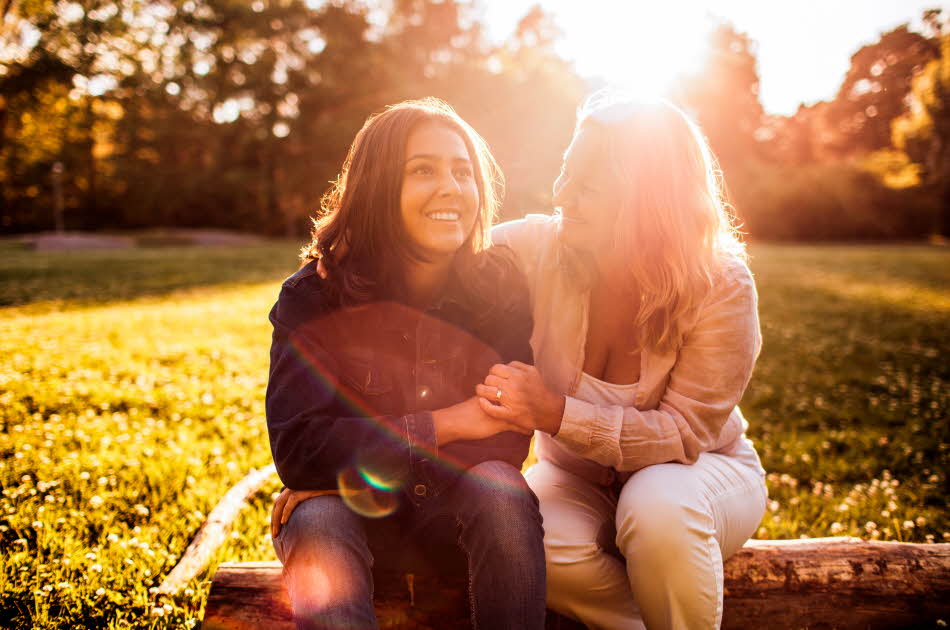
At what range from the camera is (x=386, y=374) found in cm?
247

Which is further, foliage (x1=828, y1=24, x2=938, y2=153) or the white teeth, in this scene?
foliage (x1=828, y1=24, x2=938, y2=153)

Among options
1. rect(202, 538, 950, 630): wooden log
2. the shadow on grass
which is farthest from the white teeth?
the shadow on grass

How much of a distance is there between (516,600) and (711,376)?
1052 mm

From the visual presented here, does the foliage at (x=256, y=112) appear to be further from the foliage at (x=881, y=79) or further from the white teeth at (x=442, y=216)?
the white teeth at (x=442, y=216)

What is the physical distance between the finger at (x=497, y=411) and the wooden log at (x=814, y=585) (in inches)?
22.4

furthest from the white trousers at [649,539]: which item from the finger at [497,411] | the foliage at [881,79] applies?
the foliage at [881,79]

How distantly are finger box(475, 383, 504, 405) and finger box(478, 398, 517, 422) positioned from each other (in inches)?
0.9

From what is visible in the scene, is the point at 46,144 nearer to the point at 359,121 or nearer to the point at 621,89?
the point at 359,121

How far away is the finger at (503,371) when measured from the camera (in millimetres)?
2408

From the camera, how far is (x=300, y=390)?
228cm

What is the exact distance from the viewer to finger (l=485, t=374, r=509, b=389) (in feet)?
7.82

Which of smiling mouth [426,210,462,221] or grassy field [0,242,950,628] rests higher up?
smiling mouth [426,210,462,221]

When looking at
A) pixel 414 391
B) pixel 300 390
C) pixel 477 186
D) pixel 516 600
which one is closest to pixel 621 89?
pixel 477 186

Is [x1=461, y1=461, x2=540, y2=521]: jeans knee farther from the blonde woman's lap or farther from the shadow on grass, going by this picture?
the shadow on grass
